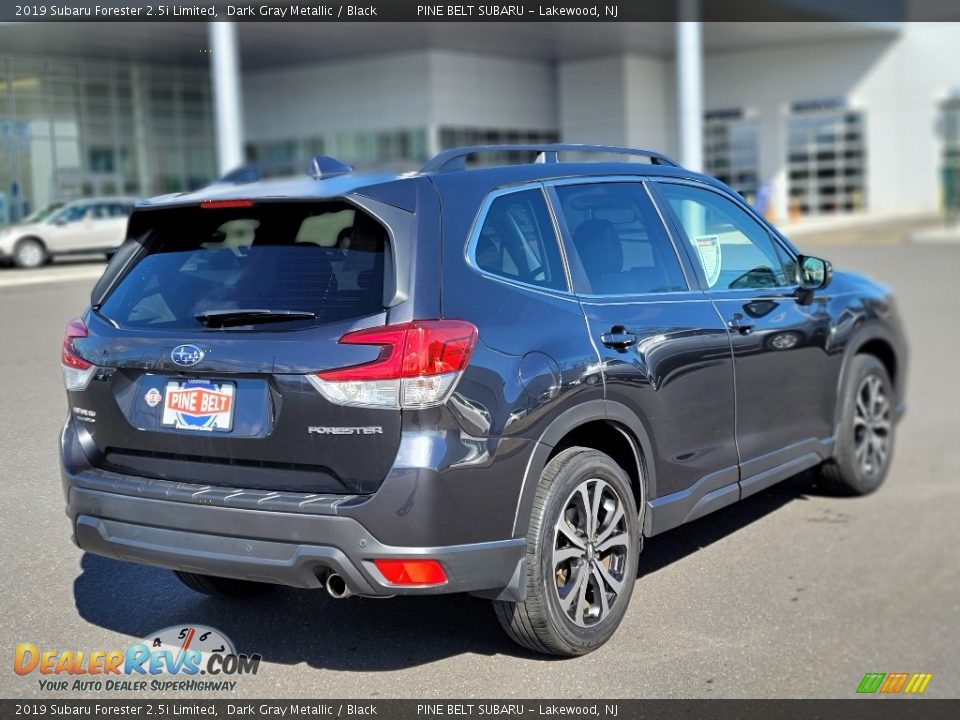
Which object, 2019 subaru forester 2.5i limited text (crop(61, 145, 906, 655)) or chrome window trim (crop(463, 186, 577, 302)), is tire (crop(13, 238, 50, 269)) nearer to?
2019 subaru forester 2.5i limited text (crop(61, 145, 906, 655))

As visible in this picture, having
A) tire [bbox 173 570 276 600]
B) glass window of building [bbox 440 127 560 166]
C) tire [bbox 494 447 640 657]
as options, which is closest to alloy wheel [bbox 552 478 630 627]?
tire [bbox 494 447 640 657]

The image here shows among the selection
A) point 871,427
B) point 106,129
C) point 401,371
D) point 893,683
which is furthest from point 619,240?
point 106,129

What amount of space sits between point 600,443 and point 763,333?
1261 millimetres

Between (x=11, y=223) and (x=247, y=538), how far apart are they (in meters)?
21.8

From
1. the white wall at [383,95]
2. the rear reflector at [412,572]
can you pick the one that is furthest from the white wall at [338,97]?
the rear reflector at [412,572]

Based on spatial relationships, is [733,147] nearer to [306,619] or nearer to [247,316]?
[306,619]

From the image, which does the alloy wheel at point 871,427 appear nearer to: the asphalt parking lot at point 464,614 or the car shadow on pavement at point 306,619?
the asphalt parking lot at point 464,614

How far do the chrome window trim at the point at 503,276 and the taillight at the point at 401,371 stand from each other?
1.21ft

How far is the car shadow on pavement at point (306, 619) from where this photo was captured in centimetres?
431

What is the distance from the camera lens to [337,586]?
3705mm

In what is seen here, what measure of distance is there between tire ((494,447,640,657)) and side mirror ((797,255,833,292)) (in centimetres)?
192

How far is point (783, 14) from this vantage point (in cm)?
4097

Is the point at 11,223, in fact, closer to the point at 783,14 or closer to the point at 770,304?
the point at 770,304
